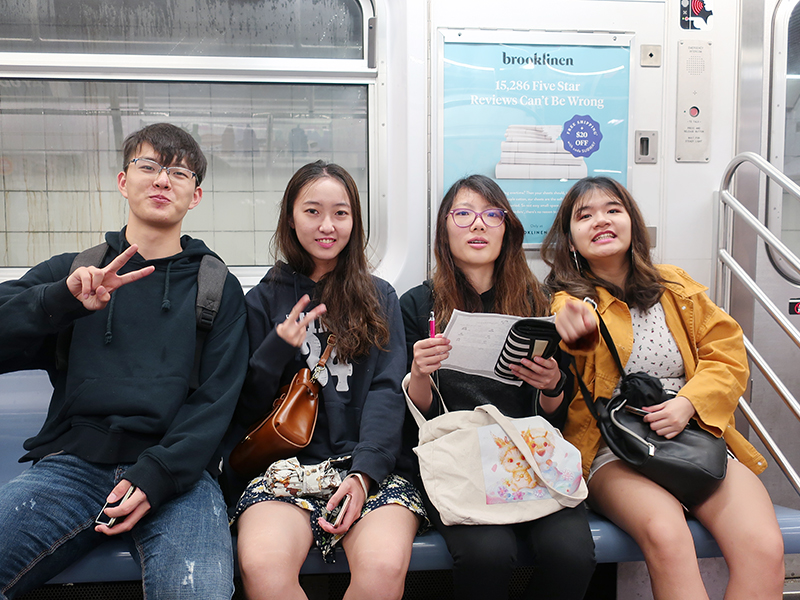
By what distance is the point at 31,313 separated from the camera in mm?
1637

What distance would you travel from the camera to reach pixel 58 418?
1.73m

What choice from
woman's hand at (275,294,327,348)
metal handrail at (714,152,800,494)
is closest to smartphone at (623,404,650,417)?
metal handrail at (714,152,800,494)

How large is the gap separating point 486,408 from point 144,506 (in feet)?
3.41

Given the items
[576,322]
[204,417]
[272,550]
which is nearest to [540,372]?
[576,322]

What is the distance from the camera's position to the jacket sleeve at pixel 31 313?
1596mm

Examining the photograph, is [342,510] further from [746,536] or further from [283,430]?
[746,536]

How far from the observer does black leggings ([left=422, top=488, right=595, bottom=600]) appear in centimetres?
160

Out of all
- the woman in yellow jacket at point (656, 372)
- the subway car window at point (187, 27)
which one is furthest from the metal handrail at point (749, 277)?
the subway car window at point (187, 27)

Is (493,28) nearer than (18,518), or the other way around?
(18,518)

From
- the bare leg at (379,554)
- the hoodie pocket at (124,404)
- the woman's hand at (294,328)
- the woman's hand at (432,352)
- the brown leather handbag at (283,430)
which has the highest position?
the woman's hand at (294,328)

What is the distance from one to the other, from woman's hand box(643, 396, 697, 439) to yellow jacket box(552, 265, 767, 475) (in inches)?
2.3

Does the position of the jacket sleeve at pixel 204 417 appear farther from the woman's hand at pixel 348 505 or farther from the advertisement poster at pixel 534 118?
the advertisement poster at pixel 534 118

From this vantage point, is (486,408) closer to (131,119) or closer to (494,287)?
(494,287)

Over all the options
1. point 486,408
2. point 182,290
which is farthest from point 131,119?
point 486,408
